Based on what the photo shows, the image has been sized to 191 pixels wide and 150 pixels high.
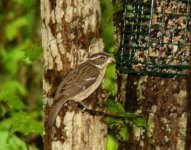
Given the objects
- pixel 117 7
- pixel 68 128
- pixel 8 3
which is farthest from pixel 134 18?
pixel 8 3

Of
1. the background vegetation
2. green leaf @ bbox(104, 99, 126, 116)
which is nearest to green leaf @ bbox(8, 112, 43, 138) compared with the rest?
green leaf @ bbox(104, 99, 126, 116)

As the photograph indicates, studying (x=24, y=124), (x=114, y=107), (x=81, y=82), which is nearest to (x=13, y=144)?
(x=24, y=124)

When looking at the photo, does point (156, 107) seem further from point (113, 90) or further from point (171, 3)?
point (171, 3)

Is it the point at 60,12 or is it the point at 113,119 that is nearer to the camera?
the point at 60,12

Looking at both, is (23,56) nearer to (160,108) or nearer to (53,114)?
(160,108)

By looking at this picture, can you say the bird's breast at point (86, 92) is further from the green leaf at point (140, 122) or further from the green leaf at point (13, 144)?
the green leaf at point (13, 144)

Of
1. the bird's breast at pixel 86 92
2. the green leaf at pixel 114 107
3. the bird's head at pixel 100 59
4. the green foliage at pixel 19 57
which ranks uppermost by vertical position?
the bird's head at pixel 100 59

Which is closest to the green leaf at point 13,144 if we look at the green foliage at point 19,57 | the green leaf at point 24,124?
the green leaf at point 24,124
